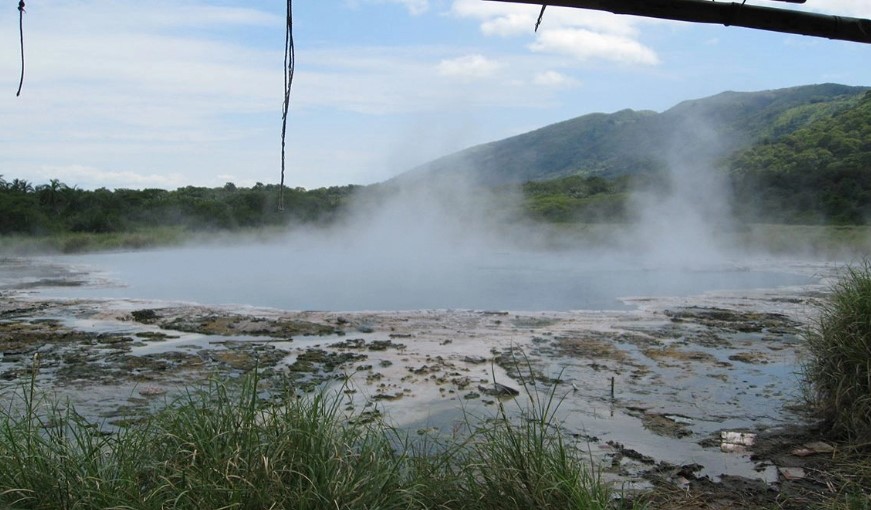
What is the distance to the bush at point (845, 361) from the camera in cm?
505

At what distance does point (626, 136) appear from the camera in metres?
126

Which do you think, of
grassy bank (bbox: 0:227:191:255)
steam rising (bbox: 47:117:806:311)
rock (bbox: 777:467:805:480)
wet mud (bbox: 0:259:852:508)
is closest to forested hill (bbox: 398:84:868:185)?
steam rising (bbox: 47:117:806:311)

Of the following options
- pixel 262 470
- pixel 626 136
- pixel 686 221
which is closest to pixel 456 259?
pixel 686 221

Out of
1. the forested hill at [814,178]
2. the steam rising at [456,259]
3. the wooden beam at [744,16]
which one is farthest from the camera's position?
the forested hill at [814,178]

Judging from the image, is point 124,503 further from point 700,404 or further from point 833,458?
point 700,404

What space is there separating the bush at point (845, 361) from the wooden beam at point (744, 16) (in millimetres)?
2249

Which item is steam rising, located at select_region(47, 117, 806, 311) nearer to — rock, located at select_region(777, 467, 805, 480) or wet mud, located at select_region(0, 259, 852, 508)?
wet mud, located at select_region(0, 259, 852, 508)

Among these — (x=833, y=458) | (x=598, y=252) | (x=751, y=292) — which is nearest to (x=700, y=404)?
(x=833, y=458)

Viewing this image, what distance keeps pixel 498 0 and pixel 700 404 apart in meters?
4.62

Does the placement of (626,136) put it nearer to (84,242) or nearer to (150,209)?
(150,209)

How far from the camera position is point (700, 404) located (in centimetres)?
662

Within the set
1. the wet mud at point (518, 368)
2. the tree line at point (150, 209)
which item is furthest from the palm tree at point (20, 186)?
the wet mud at point (518, 368)

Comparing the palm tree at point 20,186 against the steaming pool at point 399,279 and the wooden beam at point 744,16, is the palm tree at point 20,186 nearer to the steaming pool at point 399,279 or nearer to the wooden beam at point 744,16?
the steaming pool at point 399,279

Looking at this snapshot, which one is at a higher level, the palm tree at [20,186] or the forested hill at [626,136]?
the forested hill at [626,136]
